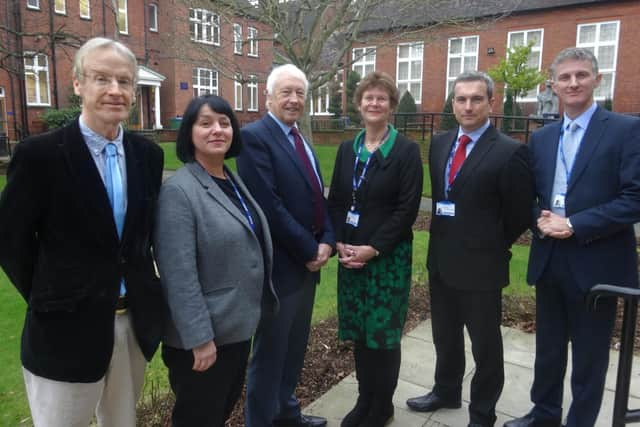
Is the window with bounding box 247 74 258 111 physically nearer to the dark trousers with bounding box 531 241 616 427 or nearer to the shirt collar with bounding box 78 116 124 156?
the dark trousers with bounding box 531 241 616 427

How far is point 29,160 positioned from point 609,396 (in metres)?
3.82

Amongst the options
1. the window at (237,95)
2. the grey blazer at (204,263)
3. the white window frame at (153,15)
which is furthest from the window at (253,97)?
the grey blazer at (204,263)

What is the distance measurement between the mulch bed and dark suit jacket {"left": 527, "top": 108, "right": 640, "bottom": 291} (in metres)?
1.90

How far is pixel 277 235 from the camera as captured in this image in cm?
267

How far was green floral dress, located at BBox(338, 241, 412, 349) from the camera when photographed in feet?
9.39

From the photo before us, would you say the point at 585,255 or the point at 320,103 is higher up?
the point at 320,103

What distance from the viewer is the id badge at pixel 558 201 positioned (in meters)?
2.78

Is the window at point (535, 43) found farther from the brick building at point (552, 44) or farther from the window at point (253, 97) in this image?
the window at point (253, 97)

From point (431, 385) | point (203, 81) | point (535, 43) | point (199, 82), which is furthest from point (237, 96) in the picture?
point (431, 385)

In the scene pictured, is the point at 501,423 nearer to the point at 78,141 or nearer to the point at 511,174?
the point at 511,174

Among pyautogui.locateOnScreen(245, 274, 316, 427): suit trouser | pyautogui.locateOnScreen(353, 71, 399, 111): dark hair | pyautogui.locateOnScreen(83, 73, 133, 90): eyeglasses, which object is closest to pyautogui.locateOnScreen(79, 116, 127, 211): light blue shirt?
pyautogui.locateOnScreen(83, 73, 133, 90): eyeglasses

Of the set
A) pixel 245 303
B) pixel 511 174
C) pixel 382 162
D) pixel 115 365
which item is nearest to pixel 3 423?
pixel 115 365

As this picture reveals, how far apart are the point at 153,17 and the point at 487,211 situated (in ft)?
98.2

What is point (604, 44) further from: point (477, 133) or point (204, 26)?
point (477, 133)
